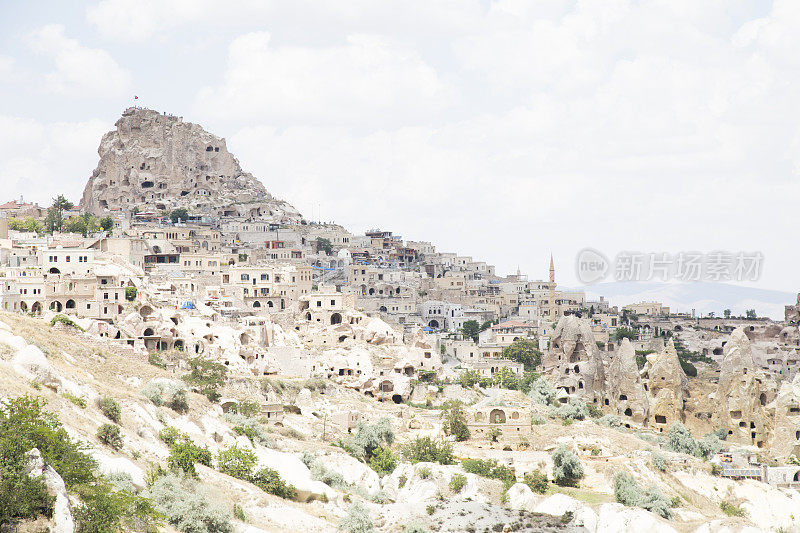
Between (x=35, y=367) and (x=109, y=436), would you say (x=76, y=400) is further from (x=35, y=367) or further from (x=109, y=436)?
(x=109, y=436)

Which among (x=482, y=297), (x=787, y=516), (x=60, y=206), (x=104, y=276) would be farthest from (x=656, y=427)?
(x=60, y=206)

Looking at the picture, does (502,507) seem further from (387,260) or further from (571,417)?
(387,260)

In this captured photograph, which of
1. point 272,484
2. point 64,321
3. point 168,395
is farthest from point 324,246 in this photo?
point 272,484

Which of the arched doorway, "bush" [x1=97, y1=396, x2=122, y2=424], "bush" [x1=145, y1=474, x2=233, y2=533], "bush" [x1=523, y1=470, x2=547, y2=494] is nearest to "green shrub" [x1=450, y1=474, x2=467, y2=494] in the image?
"bush" [x1=523, y1=470, x2=547, y2=494]

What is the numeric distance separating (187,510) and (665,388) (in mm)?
57462

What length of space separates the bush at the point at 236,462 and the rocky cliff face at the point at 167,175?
284 feet

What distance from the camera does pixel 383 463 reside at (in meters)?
57.7

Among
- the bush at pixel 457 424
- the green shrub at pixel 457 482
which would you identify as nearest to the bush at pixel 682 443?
the bush at pixel 457 424

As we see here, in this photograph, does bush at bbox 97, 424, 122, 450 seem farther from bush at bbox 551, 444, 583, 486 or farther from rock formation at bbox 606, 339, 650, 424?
rock formation at bbox 606, 339, 650, 424

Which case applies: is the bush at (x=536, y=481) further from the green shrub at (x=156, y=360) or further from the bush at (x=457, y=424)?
the green shrub at (x=156, y=360)

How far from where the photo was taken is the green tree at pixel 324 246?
123 metres

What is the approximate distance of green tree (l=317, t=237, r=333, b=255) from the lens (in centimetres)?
12288

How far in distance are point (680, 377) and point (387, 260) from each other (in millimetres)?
46228

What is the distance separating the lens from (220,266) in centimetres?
9212
